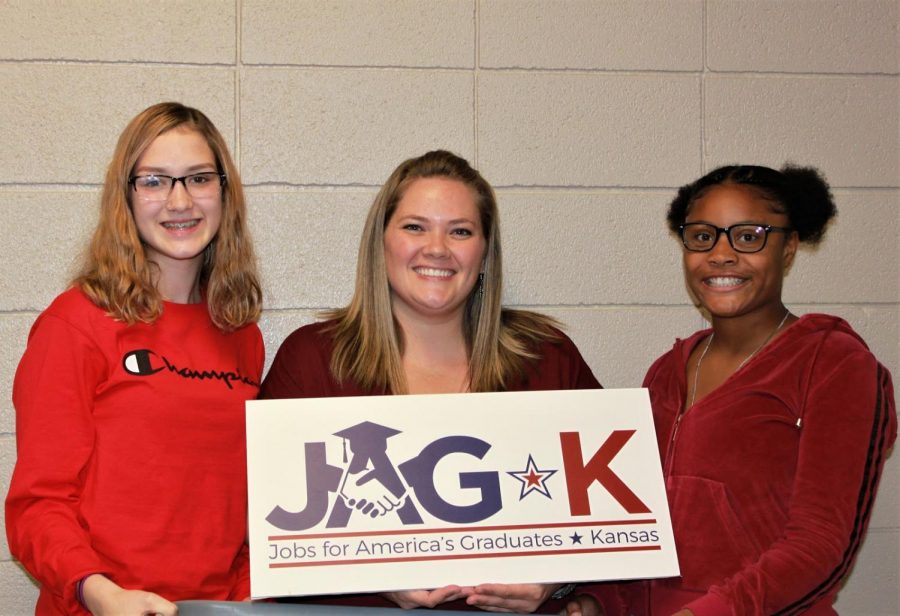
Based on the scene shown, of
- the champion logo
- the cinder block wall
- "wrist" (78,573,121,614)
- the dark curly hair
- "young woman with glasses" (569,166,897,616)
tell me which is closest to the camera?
"wrist" (78,573,121,614)

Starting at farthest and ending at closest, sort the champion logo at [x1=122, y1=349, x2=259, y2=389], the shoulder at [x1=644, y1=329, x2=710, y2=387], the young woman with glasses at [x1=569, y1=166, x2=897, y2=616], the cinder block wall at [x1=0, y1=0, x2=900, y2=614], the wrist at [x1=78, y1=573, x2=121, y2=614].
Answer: the cinder block wall at [x1=0, y1=0, x2=900, y2=614]
the shoulder at [x1=644, y1=329, x2=710, y2=387]
the champion logo at [x1=122, y1=349, x2=259, y2=389]
the young woman with glasses at [x1=569, y1=166, x2=897, y2=616]
the wrist at [x1=78, y1=573, x2=121, y2=614]

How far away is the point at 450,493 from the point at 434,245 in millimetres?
550

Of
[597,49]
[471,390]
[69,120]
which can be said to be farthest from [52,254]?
[597,49]

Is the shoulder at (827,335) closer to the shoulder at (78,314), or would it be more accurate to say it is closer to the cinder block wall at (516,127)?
the cinder block wall at (516,127)

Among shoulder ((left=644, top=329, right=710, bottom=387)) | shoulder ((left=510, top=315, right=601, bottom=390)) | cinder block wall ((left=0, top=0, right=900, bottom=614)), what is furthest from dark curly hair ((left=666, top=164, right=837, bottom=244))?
cinder block wall ((left=0, top=0, right=900, bottom=614))

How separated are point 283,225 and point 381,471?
1.01 m

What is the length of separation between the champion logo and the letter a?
743 millimetres

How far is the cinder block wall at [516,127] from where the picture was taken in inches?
99.2

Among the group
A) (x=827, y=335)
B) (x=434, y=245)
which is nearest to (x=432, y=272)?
(x=434, y=245)

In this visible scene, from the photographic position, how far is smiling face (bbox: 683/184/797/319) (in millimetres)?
1935

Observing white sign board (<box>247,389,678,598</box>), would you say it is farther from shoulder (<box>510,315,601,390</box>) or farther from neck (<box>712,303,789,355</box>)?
neck (<box>712,303,789,355</box>)

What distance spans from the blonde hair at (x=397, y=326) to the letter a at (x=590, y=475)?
0.26 m

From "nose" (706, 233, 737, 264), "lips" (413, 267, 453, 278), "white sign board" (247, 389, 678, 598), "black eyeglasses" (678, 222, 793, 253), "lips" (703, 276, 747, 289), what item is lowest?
"white sign board" (247, 389, 678, 598)

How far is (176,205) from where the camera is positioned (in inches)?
75.2
